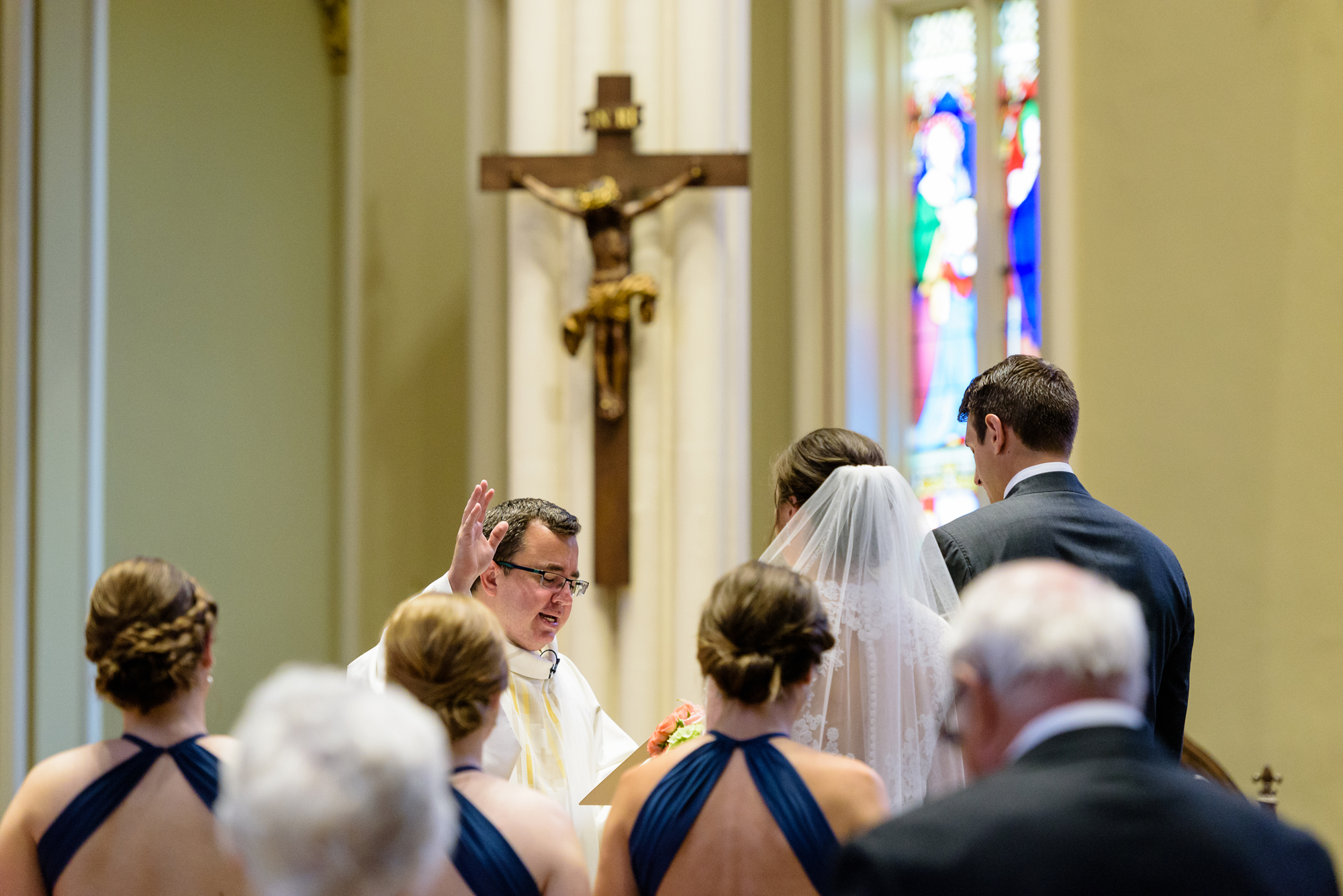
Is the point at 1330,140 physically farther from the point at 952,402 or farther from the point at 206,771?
the point at 206,771

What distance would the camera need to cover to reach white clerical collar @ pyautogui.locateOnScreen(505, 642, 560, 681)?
174 inches

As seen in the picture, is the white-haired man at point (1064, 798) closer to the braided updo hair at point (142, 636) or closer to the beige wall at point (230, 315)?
the braided updo hair at point (142, 636)

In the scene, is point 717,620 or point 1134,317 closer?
point 717,620

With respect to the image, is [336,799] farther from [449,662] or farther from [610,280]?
[610,280]

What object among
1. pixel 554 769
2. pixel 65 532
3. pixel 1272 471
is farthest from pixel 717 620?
pixel 65 532

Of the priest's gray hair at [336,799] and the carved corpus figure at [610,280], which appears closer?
the priest's gray hair at [336,799]

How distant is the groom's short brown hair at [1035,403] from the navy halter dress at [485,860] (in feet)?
6.24

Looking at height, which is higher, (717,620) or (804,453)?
(804,453)

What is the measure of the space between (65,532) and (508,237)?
9.14 ft

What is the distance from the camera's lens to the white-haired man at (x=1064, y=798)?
1.86 metres

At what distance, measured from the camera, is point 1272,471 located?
6.77m

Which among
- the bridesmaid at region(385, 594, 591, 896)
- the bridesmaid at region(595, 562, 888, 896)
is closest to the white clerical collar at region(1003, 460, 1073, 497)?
the bridesmaid at region(595, 562, 888, 896)

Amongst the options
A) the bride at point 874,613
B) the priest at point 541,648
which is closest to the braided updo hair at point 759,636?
the bride at point 874,613

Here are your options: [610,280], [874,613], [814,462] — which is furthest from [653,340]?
[874,613]
